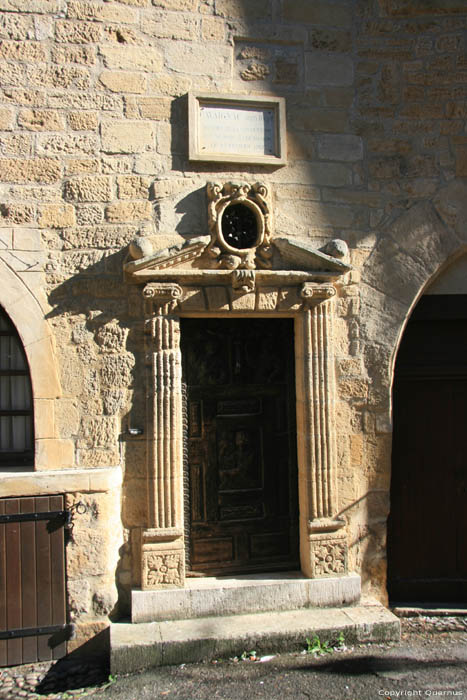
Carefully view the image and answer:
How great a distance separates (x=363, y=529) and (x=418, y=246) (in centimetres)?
210

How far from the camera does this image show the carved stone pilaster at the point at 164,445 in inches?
153

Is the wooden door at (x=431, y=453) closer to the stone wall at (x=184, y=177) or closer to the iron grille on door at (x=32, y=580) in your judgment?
the stone wall at (x=184, y=177)

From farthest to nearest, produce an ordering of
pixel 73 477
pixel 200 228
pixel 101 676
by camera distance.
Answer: pixel 200 228, pixel 73 477, pixel 101 676

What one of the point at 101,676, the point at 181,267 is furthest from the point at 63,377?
the point at 101,676

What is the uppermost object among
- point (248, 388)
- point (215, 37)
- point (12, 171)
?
point (215, 37)

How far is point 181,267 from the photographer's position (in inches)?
159

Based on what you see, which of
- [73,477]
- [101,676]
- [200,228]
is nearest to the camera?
[101,676]

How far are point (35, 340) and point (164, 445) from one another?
3.67ft

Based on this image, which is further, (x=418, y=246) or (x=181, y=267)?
(x=418, y=246)

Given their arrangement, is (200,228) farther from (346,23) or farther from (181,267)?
(346,23)

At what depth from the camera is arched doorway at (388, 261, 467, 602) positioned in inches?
179

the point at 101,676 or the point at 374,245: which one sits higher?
the point at 374,245

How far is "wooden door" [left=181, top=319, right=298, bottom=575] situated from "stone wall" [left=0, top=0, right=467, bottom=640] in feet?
1.35

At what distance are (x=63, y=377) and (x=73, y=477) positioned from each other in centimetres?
67
